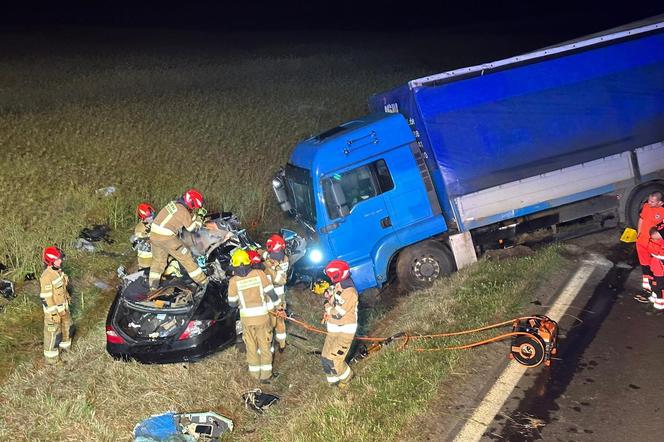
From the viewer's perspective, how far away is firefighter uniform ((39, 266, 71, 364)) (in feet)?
24.9

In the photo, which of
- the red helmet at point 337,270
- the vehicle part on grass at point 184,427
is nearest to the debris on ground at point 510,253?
the red helmet at point 337,270

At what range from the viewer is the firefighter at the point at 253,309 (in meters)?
6.59

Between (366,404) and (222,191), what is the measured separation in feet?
25.4

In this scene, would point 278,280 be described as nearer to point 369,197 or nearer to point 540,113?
point 369,197

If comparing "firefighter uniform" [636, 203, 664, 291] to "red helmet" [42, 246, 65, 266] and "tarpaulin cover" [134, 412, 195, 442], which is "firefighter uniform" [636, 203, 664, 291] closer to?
"tarpaulin cover" [134, 412, 195, 442]

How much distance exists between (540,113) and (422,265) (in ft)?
9.00

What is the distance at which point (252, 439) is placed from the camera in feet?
18.4

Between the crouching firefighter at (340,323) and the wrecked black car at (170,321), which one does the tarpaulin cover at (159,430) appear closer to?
the wrecked black car at (170,321)

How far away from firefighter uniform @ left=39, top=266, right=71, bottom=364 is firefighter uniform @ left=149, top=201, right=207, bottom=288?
115 centimetres

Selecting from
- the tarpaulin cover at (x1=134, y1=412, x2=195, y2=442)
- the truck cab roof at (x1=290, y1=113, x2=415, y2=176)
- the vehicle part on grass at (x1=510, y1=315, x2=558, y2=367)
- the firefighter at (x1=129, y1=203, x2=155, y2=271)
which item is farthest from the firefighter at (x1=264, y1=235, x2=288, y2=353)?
the vehicle part on grass at (x1=510, y1=315, x2=558, y2=367)

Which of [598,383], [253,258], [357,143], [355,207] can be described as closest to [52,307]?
[253,258]

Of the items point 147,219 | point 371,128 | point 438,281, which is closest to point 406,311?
point 438,281

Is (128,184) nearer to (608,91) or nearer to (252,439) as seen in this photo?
(252,439)

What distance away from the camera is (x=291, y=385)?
22.1ft
